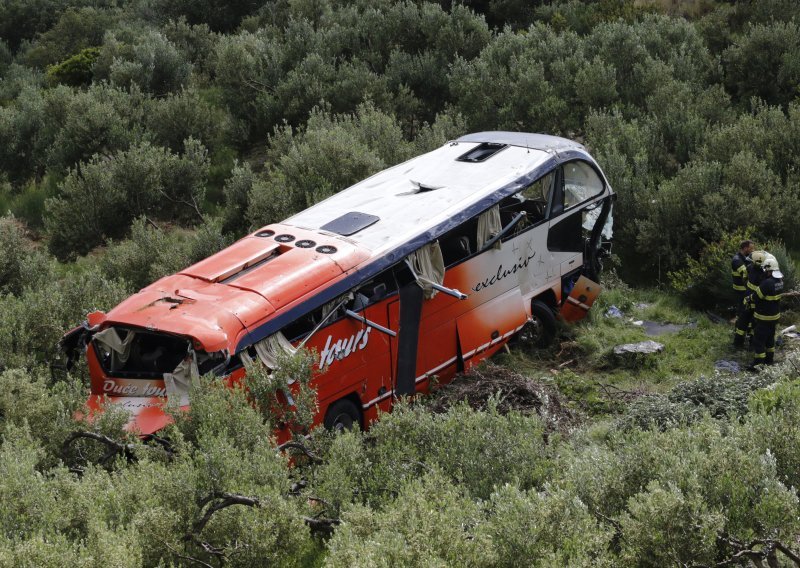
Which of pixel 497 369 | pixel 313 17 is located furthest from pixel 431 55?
pixel 497 369

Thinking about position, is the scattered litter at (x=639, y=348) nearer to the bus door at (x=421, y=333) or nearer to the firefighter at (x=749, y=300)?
the firefighter at (x=749, y=300)

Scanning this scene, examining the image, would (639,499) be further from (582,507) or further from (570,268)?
(570,268)

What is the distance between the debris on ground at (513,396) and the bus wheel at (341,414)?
915 mm

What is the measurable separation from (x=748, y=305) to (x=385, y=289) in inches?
202

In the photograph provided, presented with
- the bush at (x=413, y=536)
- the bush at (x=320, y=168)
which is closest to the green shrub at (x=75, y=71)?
the bush at (x=320, y=168)

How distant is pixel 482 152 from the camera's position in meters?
13.1

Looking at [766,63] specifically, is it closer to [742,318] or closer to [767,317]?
[742,318]

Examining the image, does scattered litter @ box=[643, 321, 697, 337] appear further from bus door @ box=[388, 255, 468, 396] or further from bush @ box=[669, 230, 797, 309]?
bus door @ box=[388, 255, 468, 396]

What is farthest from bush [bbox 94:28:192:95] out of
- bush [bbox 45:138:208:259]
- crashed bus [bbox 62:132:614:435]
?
crashed bus [bbox 62:132:614:435]

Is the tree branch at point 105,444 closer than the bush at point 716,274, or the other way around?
the tree branch at point 105,444

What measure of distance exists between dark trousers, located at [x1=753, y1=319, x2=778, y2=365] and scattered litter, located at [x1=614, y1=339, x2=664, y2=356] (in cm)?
133

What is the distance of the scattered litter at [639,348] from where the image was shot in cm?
1255

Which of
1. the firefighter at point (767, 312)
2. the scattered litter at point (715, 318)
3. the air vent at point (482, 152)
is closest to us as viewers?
the firefighter at point (767, 312)

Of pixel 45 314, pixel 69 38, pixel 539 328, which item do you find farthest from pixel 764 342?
pixel 69 38
